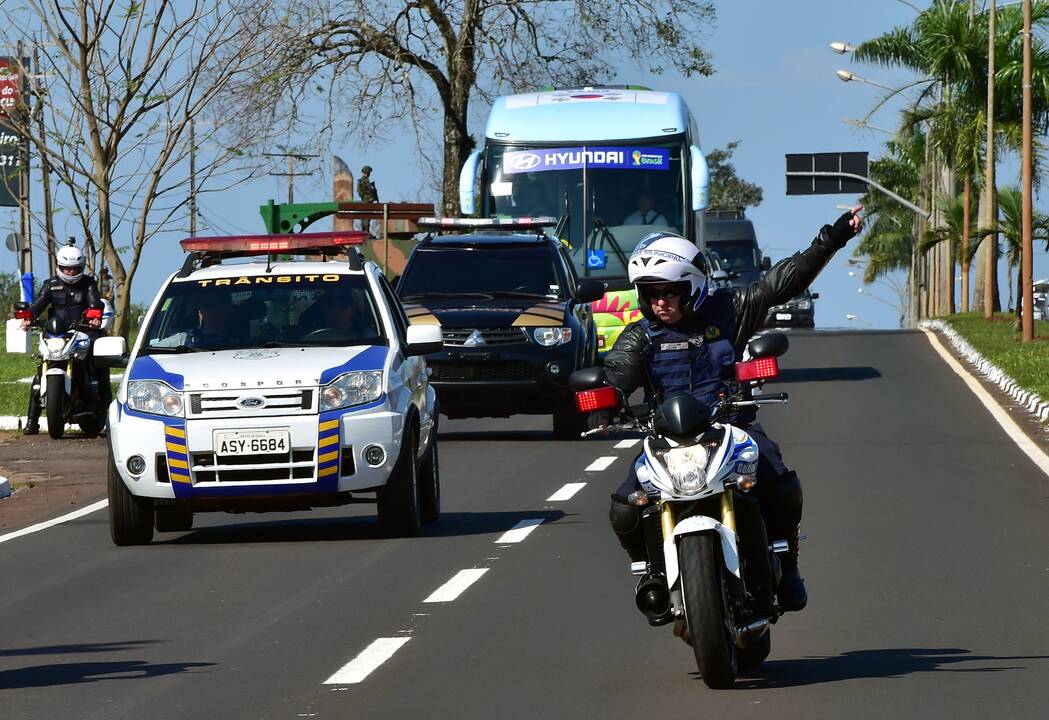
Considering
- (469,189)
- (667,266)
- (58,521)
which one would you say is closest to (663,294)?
(667,266)

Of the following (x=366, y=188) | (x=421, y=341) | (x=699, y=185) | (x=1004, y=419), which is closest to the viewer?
(x=421, y=341)

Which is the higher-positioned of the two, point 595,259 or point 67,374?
point 595,259

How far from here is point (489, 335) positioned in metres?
20.4

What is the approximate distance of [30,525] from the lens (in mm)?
14602

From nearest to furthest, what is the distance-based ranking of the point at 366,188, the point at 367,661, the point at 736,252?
the point at 367,661 < the point at 366,188 < the point at 736,252

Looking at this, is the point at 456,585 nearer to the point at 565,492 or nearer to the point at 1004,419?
the point at 565,492

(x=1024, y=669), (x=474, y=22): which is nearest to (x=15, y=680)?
(x=1024, y=669)

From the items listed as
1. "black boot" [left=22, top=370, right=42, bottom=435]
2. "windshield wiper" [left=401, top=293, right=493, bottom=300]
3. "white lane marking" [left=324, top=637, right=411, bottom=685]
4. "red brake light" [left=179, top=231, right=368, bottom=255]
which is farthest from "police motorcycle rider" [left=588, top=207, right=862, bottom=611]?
"black boot" [left=22, top=370, right=42, bottom=435]

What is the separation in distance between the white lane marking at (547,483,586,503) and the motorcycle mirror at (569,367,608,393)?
720 centimetres

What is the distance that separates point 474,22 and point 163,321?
3042 centimetres

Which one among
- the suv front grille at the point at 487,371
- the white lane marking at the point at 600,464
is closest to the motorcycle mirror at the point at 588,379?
the white lane marking at the point at 600,464

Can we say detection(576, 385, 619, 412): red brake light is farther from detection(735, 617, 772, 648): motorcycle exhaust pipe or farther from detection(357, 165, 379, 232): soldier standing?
detection(357, 165, 379, 232): soldier standing

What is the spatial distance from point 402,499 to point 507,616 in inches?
125

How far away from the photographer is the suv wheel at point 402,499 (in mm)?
12812
